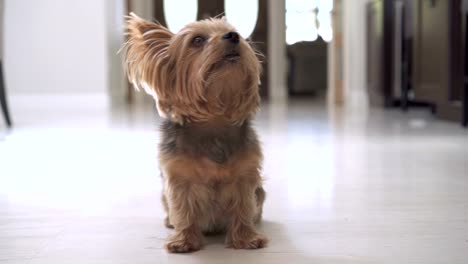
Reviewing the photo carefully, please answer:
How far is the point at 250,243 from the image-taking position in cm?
129

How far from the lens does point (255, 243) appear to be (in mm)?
Result: 1287

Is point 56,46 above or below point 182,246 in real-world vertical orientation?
above

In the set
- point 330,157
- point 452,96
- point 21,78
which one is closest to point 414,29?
point 452,96

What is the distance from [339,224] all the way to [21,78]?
6.03 m

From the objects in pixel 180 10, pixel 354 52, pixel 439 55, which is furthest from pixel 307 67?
pixel 439 55

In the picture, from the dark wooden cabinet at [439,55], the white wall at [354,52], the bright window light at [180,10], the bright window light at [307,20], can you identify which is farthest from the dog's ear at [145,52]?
the bright window light at [307,20]

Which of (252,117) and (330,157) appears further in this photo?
(330,157)

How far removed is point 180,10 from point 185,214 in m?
7.81

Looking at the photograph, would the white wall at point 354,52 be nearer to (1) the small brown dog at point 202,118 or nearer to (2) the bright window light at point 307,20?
(2) the bright window light at point 307,20

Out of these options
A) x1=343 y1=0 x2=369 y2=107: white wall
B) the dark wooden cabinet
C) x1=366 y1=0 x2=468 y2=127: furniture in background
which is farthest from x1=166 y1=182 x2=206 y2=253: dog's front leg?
x1=343 y1=0 x2=369 y2=107: white wall

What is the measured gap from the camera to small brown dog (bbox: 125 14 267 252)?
123cm

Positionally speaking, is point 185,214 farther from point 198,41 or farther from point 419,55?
point 419,55

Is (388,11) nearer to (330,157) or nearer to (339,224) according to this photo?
(330,157)

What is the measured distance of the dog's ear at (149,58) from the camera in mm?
1269
